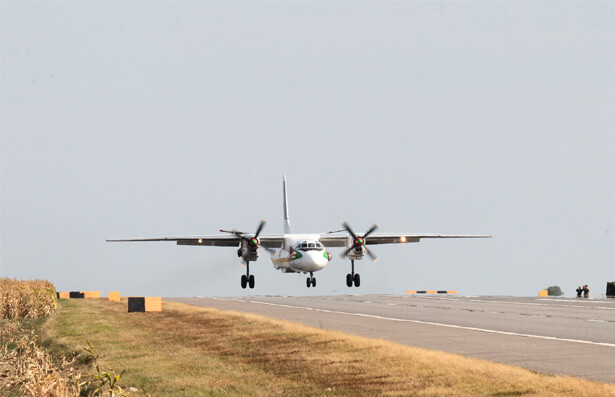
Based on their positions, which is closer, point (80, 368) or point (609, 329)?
point (80, 368)

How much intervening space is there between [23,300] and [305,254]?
66.1 ft

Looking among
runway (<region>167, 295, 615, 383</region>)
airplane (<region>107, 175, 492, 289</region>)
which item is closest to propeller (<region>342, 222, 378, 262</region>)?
airplane (<region>107, 175, 492, 289</region>)

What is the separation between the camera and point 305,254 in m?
54.1

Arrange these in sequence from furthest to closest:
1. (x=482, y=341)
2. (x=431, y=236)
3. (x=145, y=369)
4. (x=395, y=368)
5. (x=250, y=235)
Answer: (x=431, y=236) → (x=250, y=235) → (x=482, y=341) → (x=145, y=369) → (x=395, y=368)

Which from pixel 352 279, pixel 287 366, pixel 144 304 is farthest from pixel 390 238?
pixel 287 366

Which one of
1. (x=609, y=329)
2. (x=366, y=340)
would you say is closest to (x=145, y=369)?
(x=366, y=340)

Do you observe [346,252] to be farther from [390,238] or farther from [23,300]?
[23,300]

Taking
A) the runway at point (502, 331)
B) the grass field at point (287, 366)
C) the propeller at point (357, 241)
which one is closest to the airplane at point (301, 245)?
the propeller at point (357, 241)

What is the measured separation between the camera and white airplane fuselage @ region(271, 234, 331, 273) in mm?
54125

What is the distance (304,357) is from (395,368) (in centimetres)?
307

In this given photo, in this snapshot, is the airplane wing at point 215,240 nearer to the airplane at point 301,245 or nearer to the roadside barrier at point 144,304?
the airplane at point 301,245

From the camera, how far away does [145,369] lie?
18656mm

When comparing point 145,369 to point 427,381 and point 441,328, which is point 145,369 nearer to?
point 427,381

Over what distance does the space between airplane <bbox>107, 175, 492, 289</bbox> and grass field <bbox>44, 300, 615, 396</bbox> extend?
26.2 m
